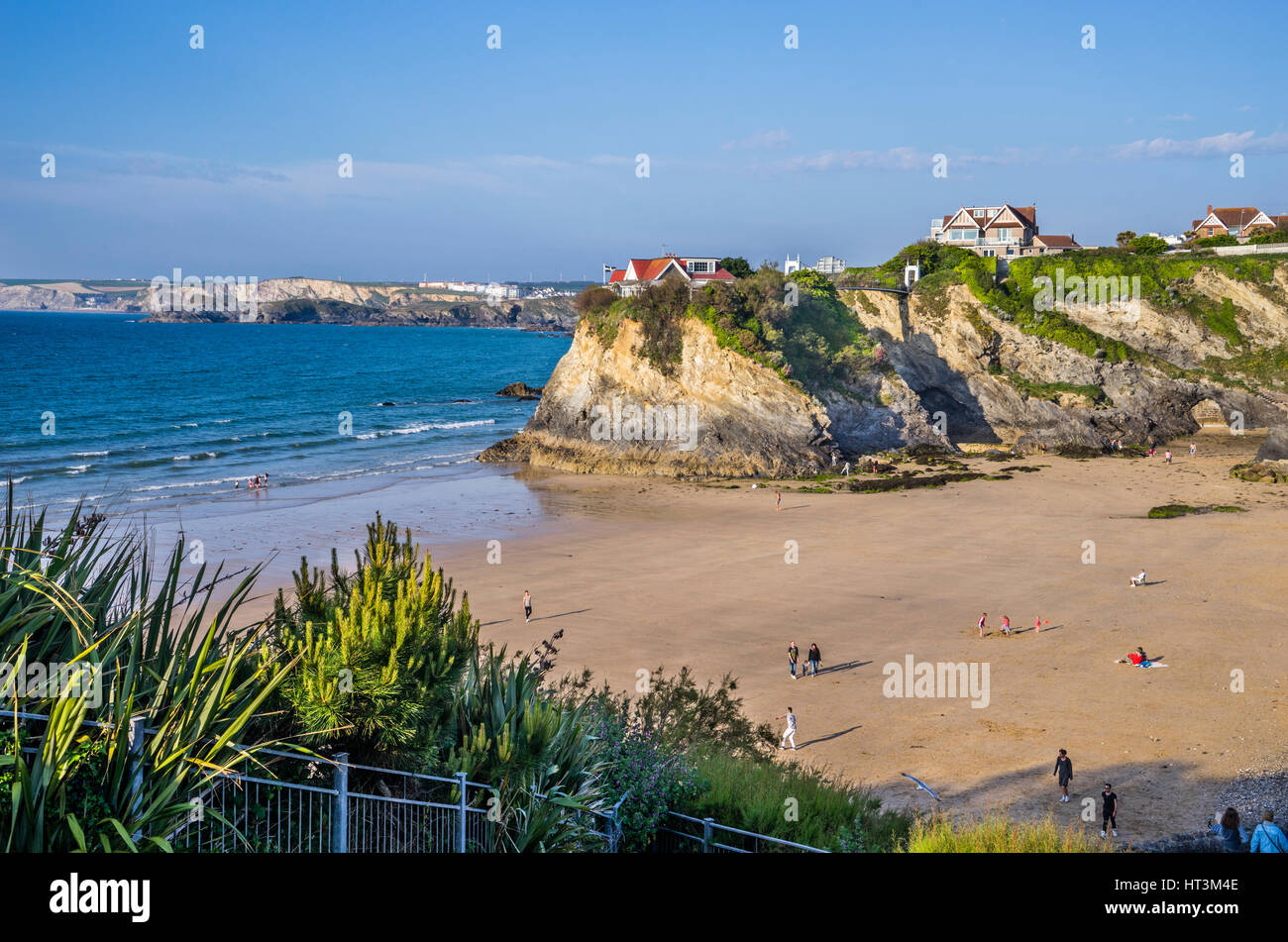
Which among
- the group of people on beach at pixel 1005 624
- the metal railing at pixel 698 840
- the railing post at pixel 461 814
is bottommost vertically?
the group of people on beach at pixel 1005 624

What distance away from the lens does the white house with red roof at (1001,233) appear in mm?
81750

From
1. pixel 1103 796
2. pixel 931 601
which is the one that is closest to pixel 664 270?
pixel 931 601

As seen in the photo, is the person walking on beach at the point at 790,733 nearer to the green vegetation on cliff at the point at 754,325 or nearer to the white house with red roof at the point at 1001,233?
the green vegetation on cliff at the point at 754,325

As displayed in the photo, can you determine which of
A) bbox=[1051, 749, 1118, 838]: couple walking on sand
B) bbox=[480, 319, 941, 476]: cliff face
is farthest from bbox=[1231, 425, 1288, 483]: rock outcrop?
bbox=[1051, 749, 1118, 838]: couple walking on sand

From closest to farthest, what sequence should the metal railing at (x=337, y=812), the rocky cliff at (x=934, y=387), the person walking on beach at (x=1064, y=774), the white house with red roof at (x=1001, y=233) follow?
the metal railing at (x=337, y=812) → the person walking on beach at (x=1064, y=774) → the rocky cliff at (x=934, y=387) → the white house with red roof at (x=1001, y=233)

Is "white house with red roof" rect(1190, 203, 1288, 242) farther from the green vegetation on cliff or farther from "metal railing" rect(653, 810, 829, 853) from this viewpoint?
"metal railing" rect(653, 810, 829, 853)

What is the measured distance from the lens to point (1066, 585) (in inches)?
1155

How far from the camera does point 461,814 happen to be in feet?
23.1

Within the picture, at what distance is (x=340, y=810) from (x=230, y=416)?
7113cm

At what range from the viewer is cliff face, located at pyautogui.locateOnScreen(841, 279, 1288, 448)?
5809cm

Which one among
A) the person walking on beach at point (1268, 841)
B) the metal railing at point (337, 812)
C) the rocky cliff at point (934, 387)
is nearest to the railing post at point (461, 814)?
the metal railing at point (337, 812)

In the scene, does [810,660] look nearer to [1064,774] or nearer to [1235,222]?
[1064,774]

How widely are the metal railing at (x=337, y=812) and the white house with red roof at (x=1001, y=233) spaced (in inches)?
3272

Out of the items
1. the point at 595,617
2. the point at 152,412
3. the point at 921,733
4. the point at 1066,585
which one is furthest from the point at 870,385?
the point at 152,412
